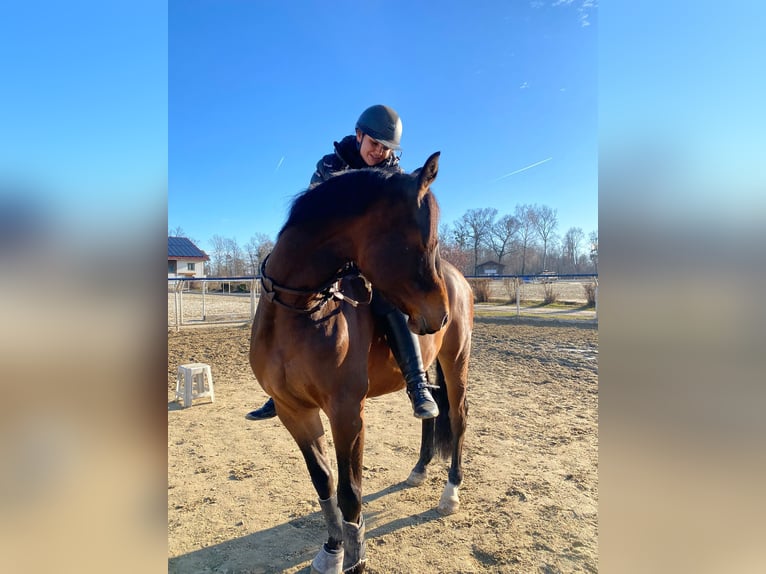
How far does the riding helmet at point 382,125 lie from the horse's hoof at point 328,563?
264 centimetres

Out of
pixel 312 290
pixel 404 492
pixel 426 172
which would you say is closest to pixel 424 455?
pixel 404 492

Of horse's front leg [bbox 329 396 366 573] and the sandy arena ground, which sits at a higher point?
horse's front leg [bbox 329 396 366 573]

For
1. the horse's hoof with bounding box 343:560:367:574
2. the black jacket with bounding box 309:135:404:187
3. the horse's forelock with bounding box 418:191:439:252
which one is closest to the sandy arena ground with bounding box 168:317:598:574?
the horse's hoof with bounding box 343:560:367:574

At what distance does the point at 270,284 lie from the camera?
2102 mm

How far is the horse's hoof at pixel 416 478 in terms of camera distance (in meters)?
3.65

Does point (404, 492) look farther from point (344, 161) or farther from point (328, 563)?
point (344, 161)

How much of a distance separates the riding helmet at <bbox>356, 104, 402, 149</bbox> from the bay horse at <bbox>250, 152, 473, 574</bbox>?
72 cm

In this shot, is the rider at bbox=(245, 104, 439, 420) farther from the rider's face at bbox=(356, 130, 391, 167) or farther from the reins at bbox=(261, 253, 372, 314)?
the reins at bbox=(261, 253, 372, 314)

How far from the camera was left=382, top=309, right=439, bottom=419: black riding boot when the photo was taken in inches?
100

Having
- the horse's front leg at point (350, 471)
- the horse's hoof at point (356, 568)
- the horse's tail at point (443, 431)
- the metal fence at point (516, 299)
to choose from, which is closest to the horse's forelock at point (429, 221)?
the horse's front leg at point (350, 471)
